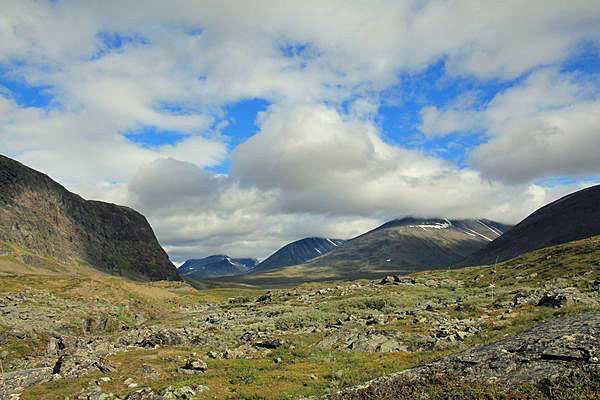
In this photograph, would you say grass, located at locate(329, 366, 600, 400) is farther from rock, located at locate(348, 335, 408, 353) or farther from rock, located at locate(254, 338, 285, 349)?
rock, located at locate(254, 338, 285, 349)

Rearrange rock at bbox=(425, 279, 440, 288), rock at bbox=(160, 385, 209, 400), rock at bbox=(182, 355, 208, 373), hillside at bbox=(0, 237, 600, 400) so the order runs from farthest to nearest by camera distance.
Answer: rock at bbox=(425, 279, 440, 288)
rock at bbox=(182, 355, 208, 373)
rock at bbox=(160, 385, 209, 400)
hillside at bbox=(0, 237, 600, 400)

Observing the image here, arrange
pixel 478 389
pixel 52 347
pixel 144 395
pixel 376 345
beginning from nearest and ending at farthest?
pixel 478 389, pixel 144 395, pixel 376 345, pixel 52 347

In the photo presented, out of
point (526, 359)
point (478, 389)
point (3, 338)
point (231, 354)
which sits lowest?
point (231, 354)

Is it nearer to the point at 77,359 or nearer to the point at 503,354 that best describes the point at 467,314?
the point at 503,354

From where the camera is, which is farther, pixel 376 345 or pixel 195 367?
pixel 376 345

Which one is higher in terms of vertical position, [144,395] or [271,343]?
[144,395]

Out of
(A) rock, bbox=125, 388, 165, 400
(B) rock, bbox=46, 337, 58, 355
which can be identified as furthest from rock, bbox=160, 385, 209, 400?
(B) rock, bbox=46, 337, 58, 355

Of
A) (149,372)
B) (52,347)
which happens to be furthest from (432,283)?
(149,372)

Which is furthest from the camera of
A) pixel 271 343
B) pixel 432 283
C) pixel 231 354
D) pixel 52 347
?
pixel 432 283

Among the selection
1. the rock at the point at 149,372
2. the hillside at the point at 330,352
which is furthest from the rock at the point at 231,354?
the rock at the point at 149,372

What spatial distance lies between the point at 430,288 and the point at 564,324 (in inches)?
2802

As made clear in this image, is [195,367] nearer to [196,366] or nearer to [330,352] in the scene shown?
[196,366]

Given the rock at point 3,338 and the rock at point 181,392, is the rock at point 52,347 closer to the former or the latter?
the rock at point 3,338

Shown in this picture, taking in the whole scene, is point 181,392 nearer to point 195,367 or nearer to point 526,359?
point 195,367
